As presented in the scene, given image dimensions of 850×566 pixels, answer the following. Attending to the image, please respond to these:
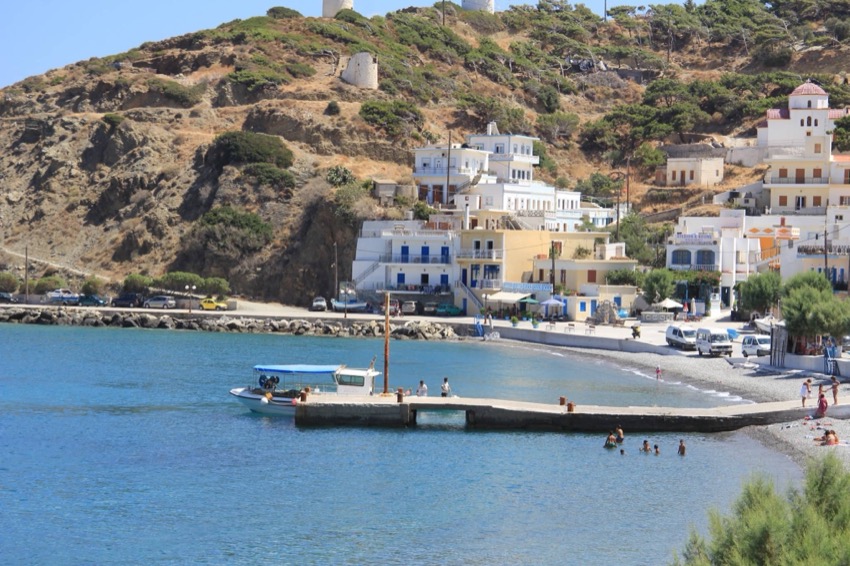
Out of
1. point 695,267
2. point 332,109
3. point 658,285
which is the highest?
point 332,109

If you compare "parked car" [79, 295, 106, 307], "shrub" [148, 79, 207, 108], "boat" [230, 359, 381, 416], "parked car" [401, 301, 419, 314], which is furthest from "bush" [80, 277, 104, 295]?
"boat" [230, 359, 381, 416]

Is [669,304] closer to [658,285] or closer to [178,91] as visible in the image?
[658,285]

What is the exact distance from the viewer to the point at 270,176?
88.2 meters

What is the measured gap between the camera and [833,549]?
15039mm

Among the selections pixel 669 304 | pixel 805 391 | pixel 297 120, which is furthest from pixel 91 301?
pixel 805 391

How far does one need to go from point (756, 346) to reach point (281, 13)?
258ft

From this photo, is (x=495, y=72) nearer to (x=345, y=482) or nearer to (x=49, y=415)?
(x=49, y=415)

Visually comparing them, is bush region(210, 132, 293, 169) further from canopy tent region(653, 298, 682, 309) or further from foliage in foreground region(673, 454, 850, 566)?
foliage in foreground region(673, 454, 850, 566)

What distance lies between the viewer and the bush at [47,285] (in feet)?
270

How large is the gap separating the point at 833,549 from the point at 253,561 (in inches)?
498

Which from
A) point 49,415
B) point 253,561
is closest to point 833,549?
point 253,561

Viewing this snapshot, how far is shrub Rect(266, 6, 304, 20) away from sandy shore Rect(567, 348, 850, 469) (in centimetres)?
6737

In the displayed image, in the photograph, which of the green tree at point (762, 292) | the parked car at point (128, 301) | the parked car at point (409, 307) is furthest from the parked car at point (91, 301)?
the green tree at point (762, 292)

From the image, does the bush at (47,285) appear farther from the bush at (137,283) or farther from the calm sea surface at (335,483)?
the calm sea surface at (335,483)
